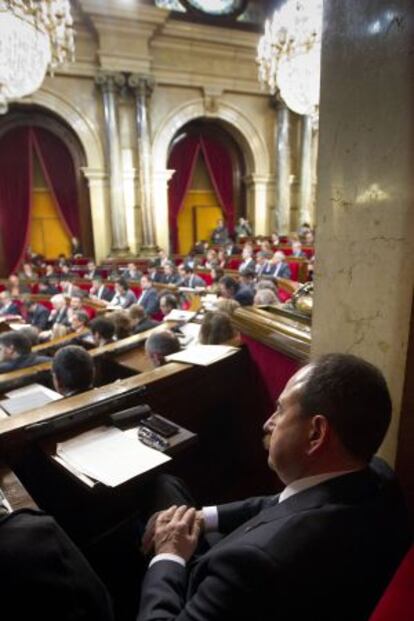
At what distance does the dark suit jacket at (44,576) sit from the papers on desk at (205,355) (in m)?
1.26

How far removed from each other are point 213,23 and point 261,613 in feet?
41.7

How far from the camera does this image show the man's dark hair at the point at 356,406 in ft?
2.97

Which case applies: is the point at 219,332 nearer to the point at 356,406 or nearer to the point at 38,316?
the point at 356,406

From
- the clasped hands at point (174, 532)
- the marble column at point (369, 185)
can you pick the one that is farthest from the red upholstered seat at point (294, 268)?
the clasped hands at point (174, 532)

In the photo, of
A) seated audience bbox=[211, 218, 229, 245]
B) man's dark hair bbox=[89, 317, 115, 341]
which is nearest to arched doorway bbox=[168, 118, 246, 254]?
seated audience bbox=[211, 218, 229, 245]

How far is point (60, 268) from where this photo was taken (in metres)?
9.58

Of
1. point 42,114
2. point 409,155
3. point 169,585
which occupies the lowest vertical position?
point 169,585

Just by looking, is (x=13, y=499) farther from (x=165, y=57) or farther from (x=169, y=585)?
(x=165, y=57)

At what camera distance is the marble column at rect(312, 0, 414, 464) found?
1109mm

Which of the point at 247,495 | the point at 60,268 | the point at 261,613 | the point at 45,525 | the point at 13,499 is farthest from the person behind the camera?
the point at 60,268

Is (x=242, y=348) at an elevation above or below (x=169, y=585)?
above

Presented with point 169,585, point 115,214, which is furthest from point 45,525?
point 115,214

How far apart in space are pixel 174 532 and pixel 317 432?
59cm

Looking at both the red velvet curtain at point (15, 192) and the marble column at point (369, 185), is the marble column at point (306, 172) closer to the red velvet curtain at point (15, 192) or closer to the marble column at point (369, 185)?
the red velvet curtain at point (15, 192)
